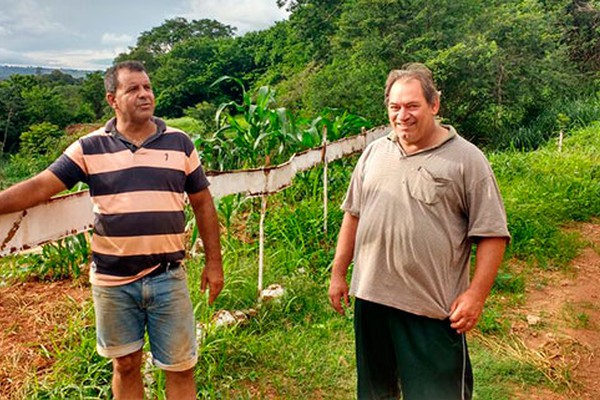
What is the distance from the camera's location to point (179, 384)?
6.77 ft

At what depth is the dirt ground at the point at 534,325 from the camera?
2.47 metres

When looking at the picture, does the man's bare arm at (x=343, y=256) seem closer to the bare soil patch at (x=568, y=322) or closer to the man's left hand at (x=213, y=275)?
the man's left hand at (x=213, y=275)

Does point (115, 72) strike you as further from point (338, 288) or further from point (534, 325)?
point (534, 325)

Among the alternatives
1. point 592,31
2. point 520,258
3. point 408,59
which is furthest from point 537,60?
point 520,258

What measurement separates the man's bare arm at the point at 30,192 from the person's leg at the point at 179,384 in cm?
85

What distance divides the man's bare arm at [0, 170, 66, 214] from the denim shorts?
40 centimetres

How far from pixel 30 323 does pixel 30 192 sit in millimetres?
1313

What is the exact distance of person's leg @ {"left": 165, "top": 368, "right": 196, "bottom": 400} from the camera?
6.75 feet

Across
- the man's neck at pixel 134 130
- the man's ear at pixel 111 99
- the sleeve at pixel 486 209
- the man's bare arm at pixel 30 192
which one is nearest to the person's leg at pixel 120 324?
the man's bare arm at pixel 30 192

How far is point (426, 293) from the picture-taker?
188cm

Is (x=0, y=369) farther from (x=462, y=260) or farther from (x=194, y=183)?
(x=462, y=260)

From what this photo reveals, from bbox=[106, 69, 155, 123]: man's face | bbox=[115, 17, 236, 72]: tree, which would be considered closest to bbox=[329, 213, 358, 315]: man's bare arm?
bbox=[106, 69, 155, 123]: man's face

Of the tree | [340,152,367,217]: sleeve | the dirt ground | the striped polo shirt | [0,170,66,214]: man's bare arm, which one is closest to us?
[0,170,66,214]: man's bare arm

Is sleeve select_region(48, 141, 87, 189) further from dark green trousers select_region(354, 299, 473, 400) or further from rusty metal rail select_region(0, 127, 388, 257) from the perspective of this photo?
dark green trousers select_region(354, 299, 473, 400)
